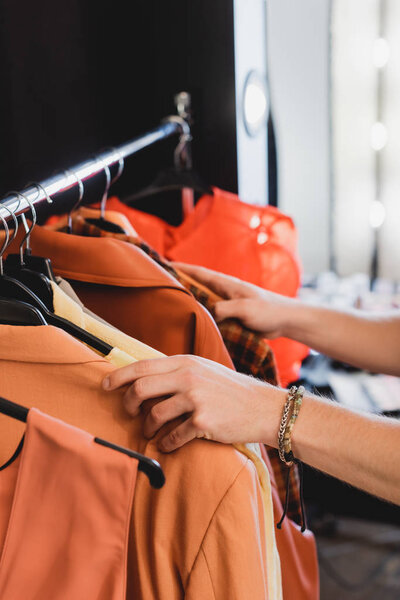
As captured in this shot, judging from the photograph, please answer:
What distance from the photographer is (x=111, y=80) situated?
1.44 m

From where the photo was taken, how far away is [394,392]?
1263mm

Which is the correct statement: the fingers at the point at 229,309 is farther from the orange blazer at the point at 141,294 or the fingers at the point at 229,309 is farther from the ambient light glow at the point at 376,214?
the ambient light glow at the point at 376,214

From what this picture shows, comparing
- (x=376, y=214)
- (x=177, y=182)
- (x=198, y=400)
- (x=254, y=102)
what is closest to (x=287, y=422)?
(x=198, y=400)

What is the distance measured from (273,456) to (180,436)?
0.33 metres

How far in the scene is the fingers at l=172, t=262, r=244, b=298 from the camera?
915mm

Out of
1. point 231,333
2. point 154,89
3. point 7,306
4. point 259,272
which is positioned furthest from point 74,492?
point 154,89

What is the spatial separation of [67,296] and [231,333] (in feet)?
1.00

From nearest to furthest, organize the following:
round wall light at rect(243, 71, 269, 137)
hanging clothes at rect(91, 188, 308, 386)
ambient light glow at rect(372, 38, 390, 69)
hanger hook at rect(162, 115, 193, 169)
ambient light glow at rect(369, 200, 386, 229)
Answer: hanging clothes at rect(91, 188, 308, 386), hanger hook at rect(162, 115, 193, 169), round wall light at rect(243, 71, 269, 137), ambient light glow at rect(372, 38, 390, 69), ambient light glow at rect(369, 200, 386, 229)

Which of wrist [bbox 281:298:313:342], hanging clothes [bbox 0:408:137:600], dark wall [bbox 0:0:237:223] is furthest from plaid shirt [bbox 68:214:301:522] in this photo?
dark wall [bbox 0:0:237:223]

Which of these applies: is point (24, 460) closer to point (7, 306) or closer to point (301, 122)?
point (7, 306)

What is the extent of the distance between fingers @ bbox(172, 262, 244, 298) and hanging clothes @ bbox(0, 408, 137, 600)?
0.46 metres

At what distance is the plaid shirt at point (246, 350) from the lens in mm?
809

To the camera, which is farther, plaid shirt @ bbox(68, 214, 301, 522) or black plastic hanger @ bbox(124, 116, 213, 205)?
black plastic hanger @ bbox(124, 116, 213, 205)

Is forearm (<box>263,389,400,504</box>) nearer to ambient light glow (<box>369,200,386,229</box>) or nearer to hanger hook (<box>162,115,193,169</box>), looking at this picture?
hanger hook (<box>162,115,193,169</box>)
